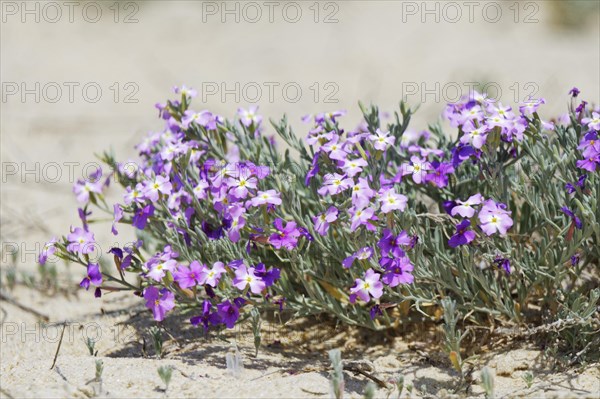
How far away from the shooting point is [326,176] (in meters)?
3.34

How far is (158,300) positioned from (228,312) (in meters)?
0.30

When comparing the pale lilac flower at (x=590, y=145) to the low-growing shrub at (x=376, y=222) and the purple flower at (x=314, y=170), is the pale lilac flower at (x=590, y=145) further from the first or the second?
the purple flower at (x=314, y=170)

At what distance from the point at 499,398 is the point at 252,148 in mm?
1634

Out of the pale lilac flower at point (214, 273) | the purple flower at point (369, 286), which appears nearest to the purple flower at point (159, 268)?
the pale lilac flower at point (214, 273)

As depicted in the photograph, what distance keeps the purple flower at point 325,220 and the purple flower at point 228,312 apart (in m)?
0.49

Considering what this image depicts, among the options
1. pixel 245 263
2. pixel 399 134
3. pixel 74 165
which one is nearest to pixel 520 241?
pixel 399 134

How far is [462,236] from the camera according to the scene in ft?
10.4

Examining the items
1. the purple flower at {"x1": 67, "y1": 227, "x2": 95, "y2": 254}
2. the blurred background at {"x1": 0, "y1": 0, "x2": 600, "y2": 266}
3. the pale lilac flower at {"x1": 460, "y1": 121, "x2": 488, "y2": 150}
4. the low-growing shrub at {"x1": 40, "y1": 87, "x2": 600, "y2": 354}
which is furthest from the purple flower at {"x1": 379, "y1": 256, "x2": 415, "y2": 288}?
the blurred background at {"x1": 0, "y1": 0, "x2": 600, "y2": 266}

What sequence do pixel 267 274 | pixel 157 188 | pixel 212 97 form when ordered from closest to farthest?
pixel 267 274 < pixel 157 188 < pixel 212 97

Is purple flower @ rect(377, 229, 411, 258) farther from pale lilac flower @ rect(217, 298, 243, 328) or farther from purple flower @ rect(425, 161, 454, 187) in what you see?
pale lilac flower @ rect(217, 298, 243, 328)

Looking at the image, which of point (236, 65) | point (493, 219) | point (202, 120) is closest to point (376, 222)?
point (493, 219)

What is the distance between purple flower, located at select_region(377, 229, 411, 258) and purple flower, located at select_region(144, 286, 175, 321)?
91cm

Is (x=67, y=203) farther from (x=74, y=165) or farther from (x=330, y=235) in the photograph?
(x=330, y=235)

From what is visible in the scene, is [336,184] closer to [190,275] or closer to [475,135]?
[475,135]
